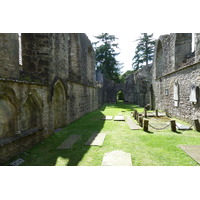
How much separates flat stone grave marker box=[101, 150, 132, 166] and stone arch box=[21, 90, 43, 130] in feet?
10.6

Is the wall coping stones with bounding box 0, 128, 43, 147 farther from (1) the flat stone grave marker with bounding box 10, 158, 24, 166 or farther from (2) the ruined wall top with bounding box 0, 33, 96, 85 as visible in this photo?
(2) the ruined wall top with bounding box 0, 33, 96, 85

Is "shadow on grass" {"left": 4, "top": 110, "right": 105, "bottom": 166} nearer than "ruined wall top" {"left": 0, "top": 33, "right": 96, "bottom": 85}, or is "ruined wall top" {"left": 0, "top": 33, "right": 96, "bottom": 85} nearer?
"shadow on grass" {"left": 4, "top": 110, "right": 105, "bottom": 166}

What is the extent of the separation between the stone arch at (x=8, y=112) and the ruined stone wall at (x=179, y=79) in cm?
825

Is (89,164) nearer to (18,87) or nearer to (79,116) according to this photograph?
(18,87)

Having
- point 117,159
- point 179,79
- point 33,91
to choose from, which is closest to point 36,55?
point 33,91

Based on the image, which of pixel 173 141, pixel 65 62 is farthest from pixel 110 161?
pixel 65 62

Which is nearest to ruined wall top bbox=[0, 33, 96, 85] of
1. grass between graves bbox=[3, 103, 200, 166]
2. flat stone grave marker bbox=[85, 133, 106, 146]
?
grass between graves bbox=[3, 103, 200, 166]

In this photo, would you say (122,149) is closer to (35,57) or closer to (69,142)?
(69,142)

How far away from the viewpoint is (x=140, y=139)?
6.16m

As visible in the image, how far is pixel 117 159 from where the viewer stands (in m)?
4.32

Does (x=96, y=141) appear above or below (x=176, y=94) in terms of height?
below

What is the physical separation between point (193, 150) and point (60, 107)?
21.9 feet

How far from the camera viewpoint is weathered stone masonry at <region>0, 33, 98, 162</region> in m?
4.85

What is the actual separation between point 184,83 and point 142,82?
491 inches
